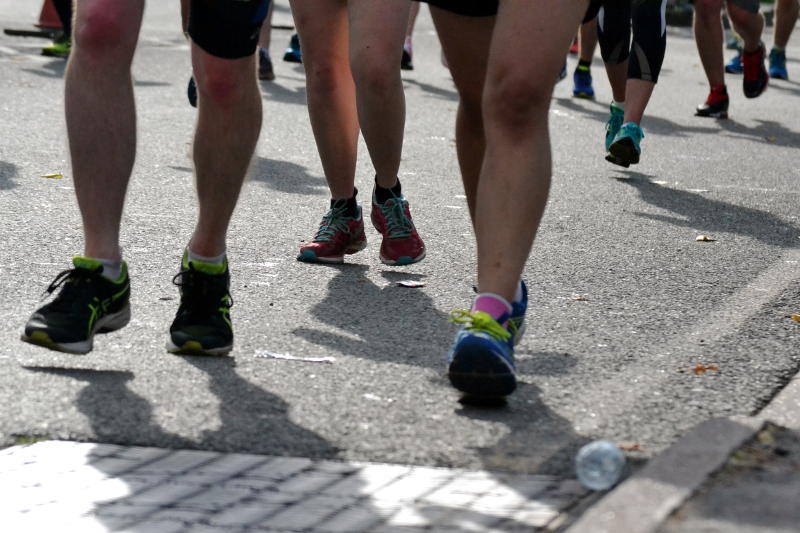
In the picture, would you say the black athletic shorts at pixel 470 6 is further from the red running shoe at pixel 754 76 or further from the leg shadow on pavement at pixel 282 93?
the red running shoe at pixel 754 76

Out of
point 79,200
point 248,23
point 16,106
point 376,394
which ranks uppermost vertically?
point 248,23

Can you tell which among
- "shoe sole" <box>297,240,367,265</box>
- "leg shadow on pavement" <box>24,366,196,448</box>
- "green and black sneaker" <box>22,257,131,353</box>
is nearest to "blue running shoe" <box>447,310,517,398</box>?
"leg shadow on pavement" <box>24,366,196,448</box>

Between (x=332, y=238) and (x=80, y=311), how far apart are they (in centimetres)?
164

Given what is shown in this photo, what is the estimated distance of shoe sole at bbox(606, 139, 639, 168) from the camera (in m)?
7.12

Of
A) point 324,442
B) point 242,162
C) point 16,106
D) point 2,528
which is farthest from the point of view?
point 16,106

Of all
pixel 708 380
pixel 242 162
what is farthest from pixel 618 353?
pixel 242 162

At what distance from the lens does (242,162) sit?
3695mm

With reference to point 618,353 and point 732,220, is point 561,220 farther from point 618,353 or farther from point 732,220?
point 618,353

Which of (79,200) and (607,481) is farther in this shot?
(79,200)

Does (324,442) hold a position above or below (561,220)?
above

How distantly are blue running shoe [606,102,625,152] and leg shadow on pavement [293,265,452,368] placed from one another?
277 centimetres

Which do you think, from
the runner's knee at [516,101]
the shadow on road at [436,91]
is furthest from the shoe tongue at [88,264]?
the shadow on road at [436,91]

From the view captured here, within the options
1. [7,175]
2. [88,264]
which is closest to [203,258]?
[88,264]

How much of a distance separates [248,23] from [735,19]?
7.80 meters
